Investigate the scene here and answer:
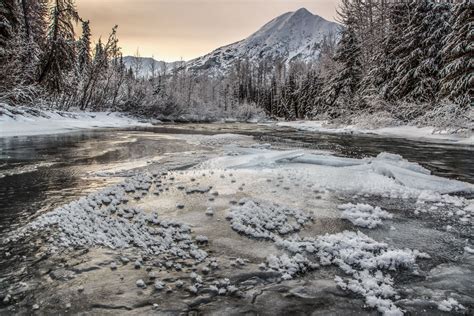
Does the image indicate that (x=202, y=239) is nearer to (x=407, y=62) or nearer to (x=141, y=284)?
(x=141, y=284)

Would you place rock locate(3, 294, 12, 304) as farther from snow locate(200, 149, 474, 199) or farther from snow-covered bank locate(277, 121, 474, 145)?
snow-covered bank locate(277, 121, 474, 145)

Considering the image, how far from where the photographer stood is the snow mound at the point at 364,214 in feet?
16.5

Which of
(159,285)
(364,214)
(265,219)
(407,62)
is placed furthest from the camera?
(407,62)

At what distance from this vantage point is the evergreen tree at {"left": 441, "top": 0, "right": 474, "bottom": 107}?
18.4 meters

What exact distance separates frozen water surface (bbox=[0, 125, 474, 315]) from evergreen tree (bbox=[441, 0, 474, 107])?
1383 cm

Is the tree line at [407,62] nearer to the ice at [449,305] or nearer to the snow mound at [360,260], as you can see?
the snow mound at [360,260]

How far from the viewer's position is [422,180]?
297 inches

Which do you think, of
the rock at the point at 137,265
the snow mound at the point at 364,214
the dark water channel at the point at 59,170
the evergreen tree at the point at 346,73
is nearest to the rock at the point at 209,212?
the rock at the point at 137,265

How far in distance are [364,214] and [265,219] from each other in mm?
1542

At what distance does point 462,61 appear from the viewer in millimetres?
18766

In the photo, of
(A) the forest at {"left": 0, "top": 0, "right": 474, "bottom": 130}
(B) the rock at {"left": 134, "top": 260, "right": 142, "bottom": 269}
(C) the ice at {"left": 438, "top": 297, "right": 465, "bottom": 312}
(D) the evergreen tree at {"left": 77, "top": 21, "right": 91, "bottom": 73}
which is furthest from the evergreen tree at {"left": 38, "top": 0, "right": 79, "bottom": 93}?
(C) the ice at {"left": 438, "top": 297, "right": 465, "bottom": 312}

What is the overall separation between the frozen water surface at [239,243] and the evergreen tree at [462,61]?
1383 cm

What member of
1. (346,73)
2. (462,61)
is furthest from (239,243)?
(346,73)

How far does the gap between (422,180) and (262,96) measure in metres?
91.9
